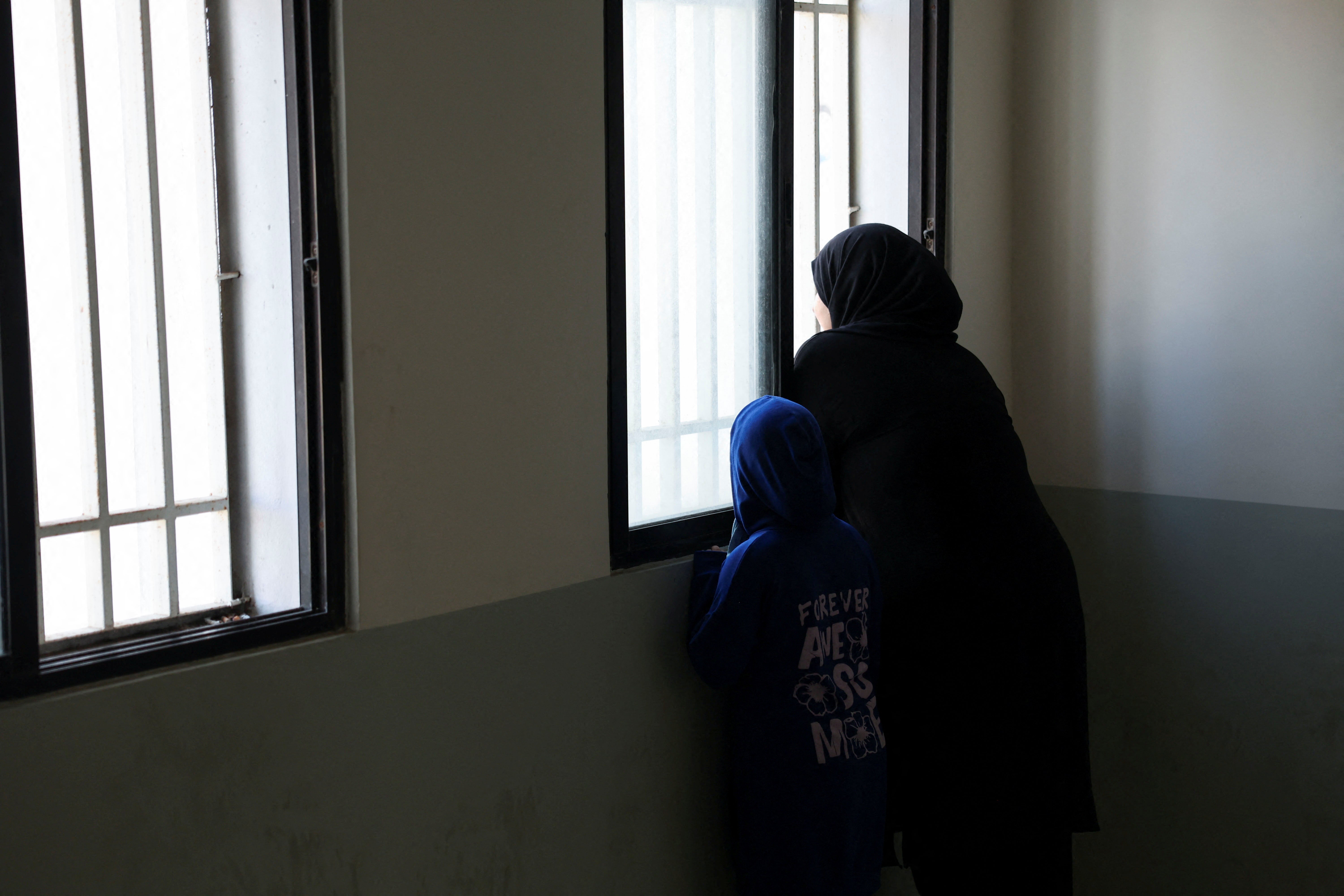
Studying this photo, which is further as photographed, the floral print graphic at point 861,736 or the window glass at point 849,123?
the window glass at point 849,123

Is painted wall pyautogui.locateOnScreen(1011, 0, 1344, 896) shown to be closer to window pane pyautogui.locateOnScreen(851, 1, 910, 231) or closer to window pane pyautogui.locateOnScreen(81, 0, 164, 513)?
window pane pyautogui.locateOnScreen(851, 1, 910, 231)

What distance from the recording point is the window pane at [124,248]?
1386 millimetres

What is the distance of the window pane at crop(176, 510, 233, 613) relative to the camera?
1.47 m

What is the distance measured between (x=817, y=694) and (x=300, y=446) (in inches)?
36.6

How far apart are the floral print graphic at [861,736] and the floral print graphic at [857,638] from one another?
10 cm

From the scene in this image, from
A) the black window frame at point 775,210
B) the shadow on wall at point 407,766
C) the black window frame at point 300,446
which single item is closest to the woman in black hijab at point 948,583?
the black window frame at point 775,210

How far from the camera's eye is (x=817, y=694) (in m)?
1.75

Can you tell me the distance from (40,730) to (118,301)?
1.90ft

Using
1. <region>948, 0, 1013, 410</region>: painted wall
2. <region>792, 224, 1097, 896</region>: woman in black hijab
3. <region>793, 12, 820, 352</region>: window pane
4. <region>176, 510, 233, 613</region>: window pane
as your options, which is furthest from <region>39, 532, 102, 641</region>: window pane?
<region>948, 0, 1013, 410</region>: painted wall

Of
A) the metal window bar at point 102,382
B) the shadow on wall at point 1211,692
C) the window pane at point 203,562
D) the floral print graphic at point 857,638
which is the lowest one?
the shadow on wall at point 1211,692

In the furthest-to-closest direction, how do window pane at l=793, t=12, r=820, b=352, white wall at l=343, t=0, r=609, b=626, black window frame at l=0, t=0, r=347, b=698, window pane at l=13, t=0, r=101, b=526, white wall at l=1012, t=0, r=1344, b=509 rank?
window pane at l=793, t=12, r=820, b=352
white wall at l=1012, t=0, r=1344, b=509
white wall at l=343, t=0, r=609, b=626
window pane at l=13, t=0, r=101, b=526
black window frame at l=0, t=0, r=347, b=698

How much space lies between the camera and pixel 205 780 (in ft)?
4.10

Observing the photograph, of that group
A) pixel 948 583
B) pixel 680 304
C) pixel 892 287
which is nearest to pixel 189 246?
pixel 680 304

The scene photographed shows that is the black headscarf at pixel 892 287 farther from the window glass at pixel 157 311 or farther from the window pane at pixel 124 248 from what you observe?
the window pane at pixel 124 248
